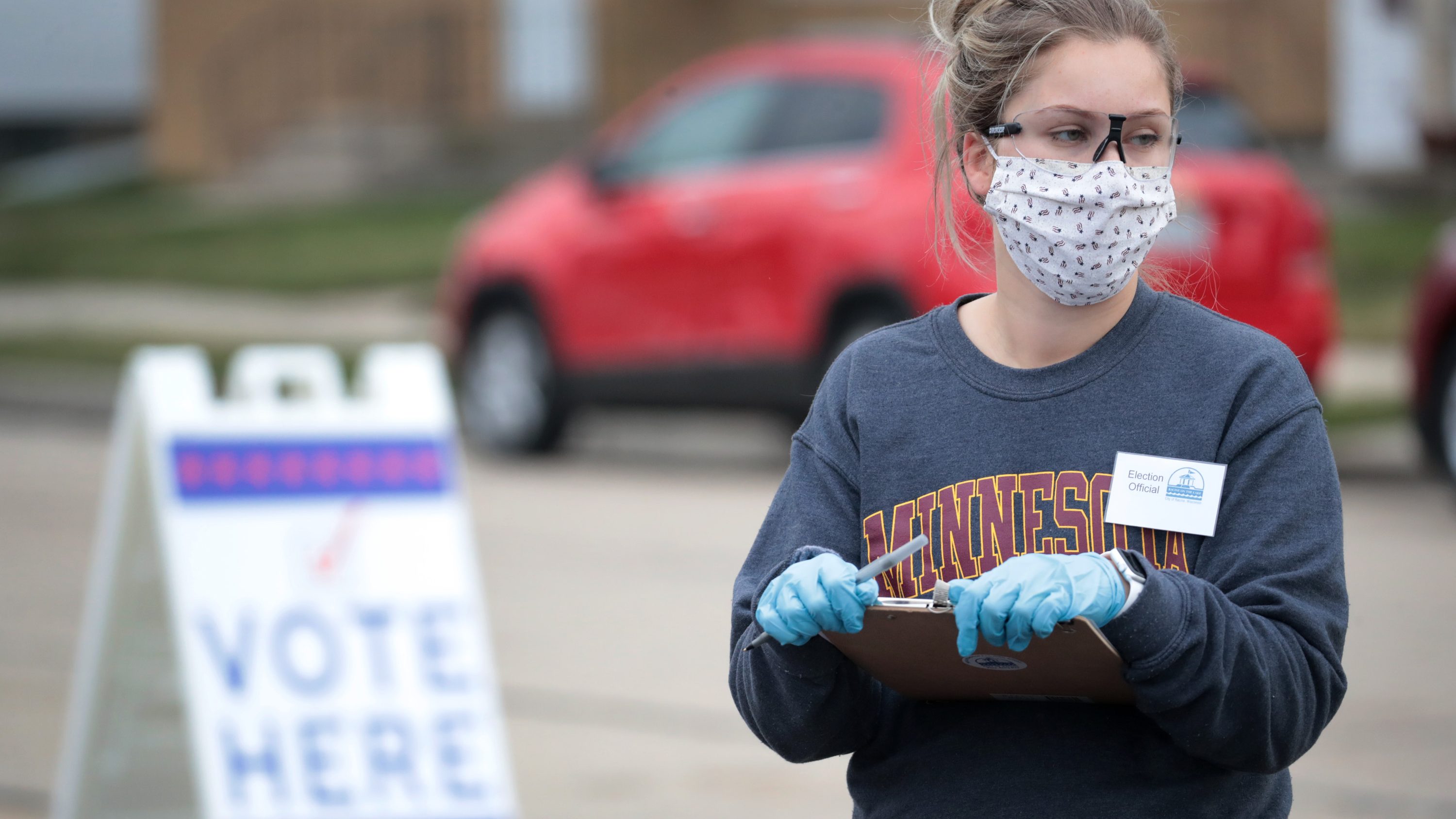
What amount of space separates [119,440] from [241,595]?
1.87 ft

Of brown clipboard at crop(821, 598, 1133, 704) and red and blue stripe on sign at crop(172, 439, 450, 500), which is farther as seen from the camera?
red and blue stripe on sign at crop(172, 439, 450, 500)

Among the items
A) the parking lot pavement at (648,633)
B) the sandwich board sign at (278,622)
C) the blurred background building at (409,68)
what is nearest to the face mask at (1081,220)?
the sandwich board sign at (278,622)

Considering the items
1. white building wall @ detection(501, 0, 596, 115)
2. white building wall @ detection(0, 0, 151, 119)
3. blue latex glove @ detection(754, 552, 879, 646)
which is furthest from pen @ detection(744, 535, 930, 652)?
white building wall @ detection(0, 0, 151, 119)

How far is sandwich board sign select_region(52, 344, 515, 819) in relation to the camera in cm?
402

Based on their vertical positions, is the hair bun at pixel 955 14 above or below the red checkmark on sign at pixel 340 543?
above

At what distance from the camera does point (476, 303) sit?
11.3 m

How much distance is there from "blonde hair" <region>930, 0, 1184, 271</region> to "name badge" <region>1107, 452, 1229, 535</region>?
41cm

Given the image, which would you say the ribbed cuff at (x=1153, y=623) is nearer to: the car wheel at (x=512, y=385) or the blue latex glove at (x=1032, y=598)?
the blue latex glove at (x=1032, y=598)

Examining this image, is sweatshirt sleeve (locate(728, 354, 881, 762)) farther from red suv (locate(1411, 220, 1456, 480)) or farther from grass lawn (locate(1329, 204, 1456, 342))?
grass lawn (locate(1329, 204, 1456, 342))

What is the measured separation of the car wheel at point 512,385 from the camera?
35.8 ft

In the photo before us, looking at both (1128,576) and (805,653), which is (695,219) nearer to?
(805,653)

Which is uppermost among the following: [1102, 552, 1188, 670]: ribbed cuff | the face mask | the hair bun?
the hair bun

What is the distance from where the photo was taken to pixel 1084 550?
74.7 inches

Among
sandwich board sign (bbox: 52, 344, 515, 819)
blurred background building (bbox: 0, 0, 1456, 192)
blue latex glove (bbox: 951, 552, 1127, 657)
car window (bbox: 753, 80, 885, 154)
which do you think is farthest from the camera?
blurred background building (bbox: 0, 0, 1456, 192)
